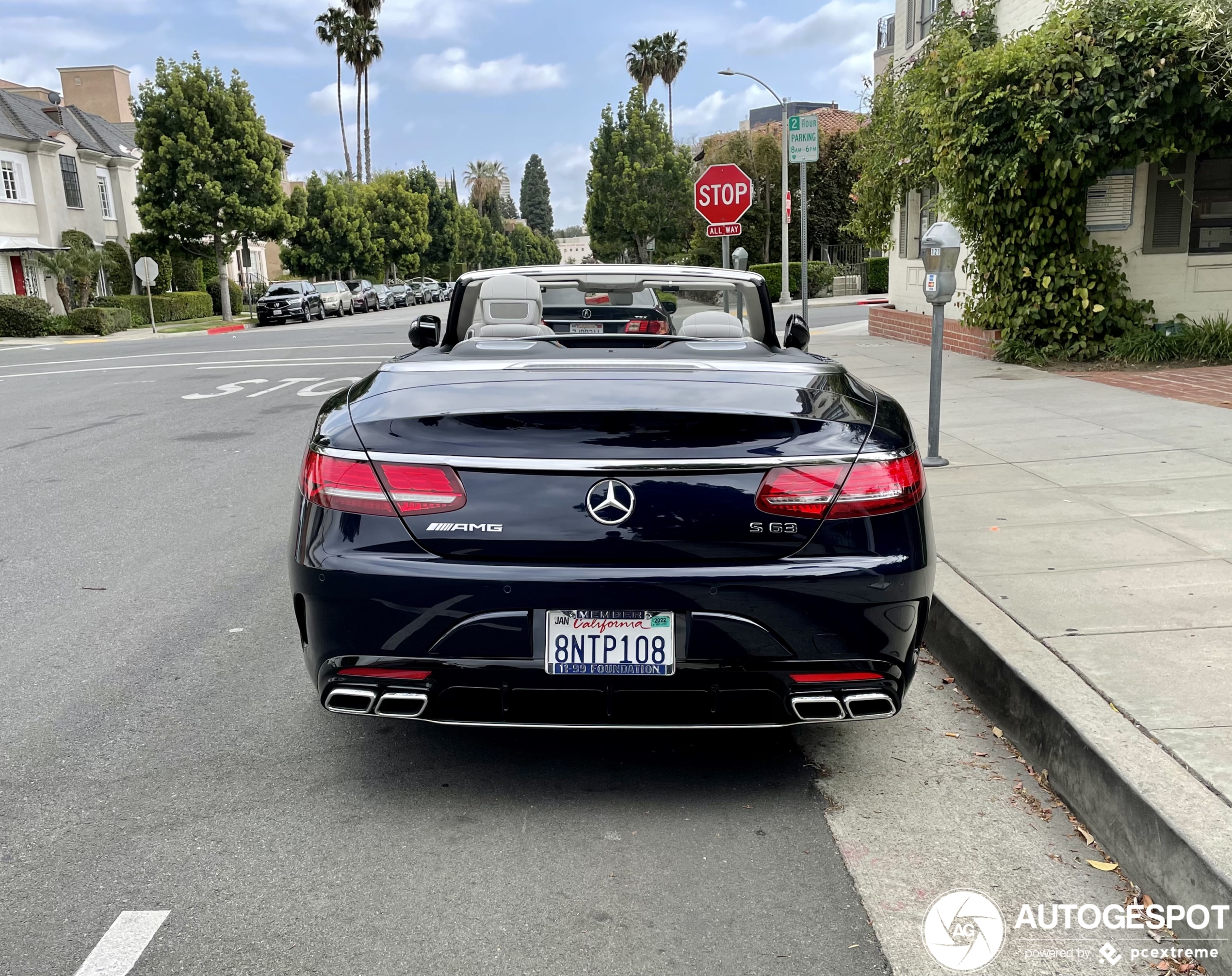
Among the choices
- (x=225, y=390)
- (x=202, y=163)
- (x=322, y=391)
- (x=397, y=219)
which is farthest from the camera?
(x=397, y=219)

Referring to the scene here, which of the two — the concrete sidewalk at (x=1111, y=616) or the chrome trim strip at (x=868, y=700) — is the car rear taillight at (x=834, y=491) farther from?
the concrete sidewalk at (x=1111, y=616)

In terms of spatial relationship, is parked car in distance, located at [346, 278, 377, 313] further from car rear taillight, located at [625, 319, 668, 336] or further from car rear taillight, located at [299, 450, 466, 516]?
car rear taillight, located at [299, 450, 466, 516]

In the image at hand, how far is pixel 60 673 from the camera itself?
14.5 ft

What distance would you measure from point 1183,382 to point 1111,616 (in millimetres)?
7633

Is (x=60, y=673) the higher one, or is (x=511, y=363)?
(x=511, y=363)

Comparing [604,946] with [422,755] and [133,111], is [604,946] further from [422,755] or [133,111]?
[133,111]

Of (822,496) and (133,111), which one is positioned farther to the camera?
(133,111)

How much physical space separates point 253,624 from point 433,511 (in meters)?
2.32

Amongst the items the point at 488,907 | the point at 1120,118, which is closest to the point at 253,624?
the point at 488,907

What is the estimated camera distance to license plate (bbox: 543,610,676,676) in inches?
118

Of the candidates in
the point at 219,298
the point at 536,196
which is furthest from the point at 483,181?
the point at 219,298

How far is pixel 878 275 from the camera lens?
4375 centimetres

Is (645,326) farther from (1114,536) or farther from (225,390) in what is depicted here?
(225,390)

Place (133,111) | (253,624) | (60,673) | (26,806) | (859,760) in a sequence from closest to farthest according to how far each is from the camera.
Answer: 1. (26,806)
2. (859,760)
3. (60,673)
4. (253,624)
5. (133,111)
